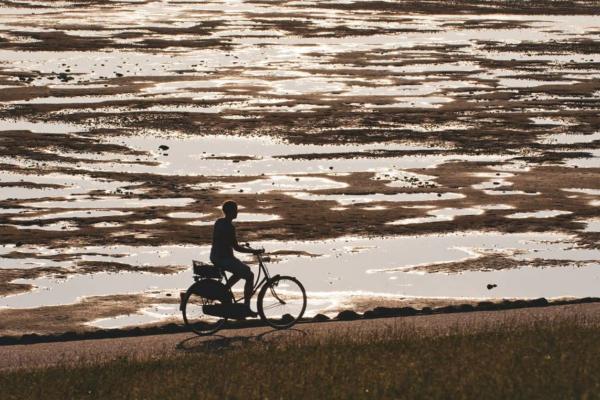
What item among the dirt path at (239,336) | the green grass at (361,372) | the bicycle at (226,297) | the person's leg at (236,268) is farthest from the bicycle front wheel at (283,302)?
the green grass at (361,372)

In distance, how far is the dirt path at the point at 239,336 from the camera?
15.9m

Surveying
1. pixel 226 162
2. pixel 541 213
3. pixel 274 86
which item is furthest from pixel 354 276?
pixel 274 86

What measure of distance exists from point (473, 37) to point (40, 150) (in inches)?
1627

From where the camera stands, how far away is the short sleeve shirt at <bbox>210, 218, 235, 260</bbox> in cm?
1697

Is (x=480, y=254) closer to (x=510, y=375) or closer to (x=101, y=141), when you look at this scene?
(x=510, y=375)

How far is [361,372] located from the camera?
44.3 feet

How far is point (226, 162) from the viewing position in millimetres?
34000

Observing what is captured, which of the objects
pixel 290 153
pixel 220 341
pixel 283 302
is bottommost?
pixel 220 341

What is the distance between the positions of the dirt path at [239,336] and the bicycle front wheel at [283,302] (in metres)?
0.18

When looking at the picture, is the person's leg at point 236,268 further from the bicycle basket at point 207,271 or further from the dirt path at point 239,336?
the dirt path at point 239,336

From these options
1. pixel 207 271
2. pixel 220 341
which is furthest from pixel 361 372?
pixel 207 271

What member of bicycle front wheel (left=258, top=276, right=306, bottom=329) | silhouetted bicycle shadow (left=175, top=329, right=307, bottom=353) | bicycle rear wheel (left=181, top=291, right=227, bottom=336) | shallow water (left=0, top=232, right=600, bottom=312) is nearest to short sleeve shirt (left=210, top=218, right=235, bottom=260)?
bicycle rear wheel (left=181, top=291, right=227, bottom=336)

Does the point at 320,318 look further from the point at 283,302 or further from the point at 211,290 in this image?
the point at 211,290

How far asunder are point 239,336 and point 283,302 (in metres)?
0.80
